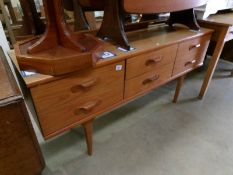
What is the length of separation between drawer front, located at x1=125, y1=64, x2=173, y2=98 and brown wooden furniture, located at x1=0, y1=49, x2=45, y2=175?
1.84 feet

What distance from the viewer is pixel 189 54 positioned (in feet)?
4.30

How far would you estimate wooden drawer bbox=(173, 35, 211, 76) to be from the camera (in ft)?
4.04

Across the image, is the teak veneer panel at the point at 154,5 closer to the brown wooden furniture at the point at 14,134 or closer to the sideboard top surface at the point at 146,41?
the sideboard top surface at the point at 146,41

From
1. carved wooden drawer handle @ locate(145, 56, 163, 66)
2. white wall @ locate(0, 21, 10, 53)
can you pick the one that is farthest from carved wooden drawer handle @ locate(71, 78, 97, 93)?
white wall @ locate(0, 21, 10, 53)

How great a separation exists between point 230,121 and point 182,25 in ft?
3.00

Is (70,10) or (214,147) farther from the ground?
(70,10)

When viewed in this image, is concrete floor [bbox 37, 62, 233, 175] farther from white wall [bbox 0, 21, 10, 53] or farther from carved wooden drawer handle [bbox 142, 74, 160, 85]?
white wall [bbox 0, 21, 10, 53]

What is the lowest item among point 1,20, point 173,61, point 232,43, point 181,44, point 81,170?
point 81,170

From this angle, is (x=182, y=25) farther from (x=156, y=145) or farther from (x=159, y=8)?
(x=156, y=145)

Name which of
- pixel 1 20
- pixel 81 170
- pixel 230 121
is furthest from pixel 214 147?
pixel 1 20

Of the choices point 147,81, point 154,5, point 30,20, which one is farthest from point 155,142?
point 30,20

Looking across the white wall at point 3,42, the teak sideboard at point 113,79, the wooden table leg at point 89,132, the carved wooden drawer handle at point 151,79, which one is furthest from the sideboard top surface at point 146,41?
the wooden table leg at point 89,132

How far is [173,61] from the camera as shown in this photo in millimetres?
1219

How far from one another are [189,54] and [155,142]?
700 mm
